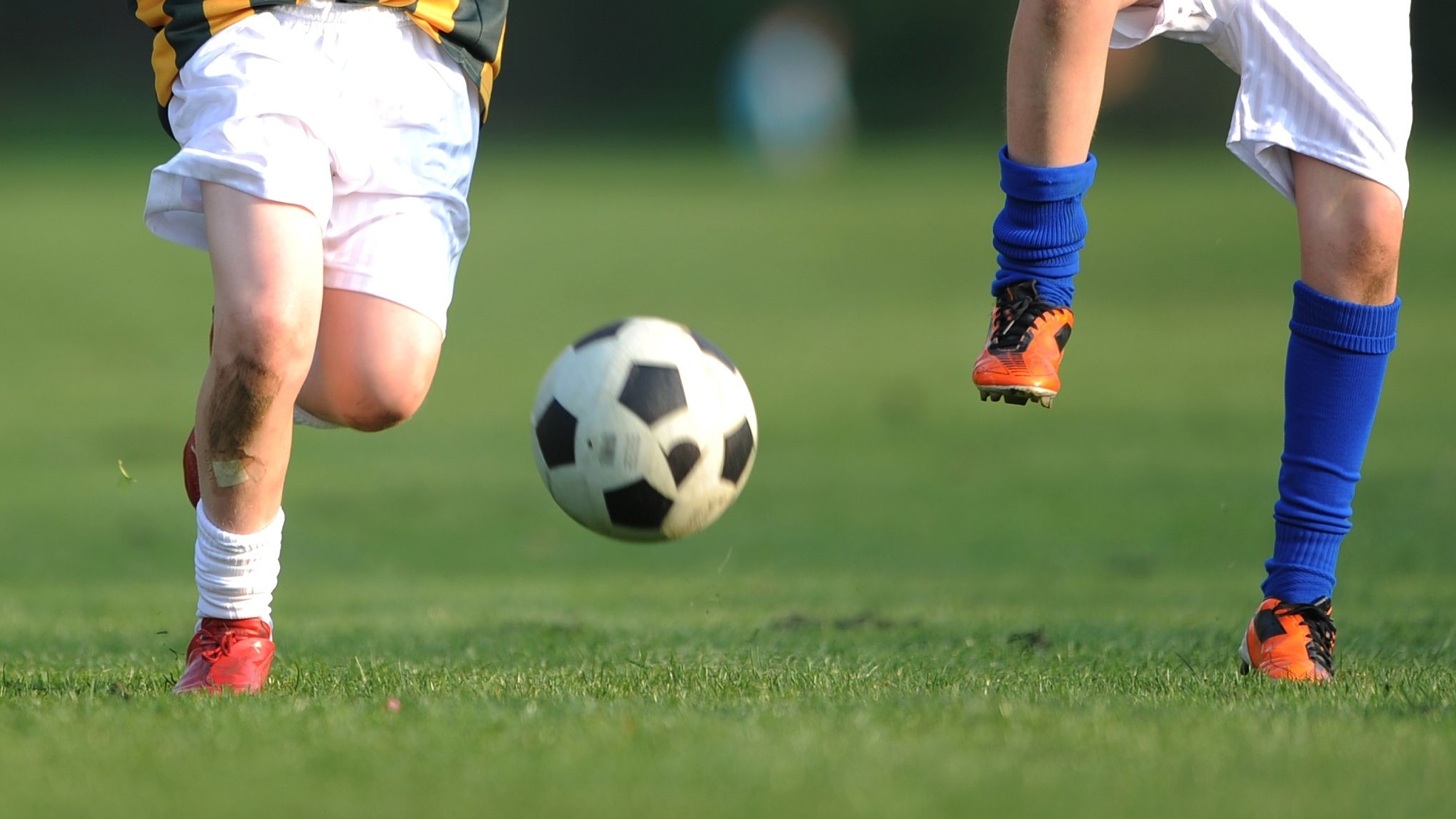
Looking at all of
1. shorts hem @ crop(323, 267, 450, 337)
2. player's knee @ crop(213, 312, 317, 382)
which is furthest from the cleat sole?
player's knee @ crop(213, 312, 317, 382)

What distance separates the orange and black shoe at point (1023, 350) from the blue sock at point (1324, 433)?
56 cm

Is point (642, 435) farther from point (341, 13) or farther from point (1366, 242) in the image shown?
point (1366, 242)

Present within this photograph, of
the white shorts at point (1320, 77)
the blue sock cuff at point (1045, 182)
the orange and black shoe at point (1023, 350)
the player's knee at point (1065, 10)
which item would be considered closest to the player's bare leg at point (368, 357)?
the orange and black shoe at point (1023, 350)

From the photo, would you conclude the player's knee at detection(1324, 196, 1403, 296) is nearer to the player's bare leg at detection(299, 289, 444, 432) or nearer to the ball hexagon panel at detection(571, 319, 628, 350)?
the ball hexagon panel at detection(571, 319, 628, 350)

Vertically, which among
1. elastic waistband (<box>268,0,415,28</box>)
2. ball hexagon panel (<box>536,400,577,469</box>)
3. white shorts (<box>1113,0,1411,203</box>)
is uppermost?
white shorts (<box>1113,0,1411,203</box>)

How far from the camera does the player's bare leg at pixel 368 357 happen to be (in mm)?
4398

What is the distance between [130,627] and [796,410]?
739cm

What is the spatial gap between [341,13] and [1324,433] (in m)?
2.42

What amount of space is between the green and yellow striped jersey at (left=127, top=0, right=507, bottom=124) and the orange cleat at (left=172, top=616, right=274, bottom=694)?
119cm

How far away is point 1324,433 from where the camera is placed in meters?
4.27

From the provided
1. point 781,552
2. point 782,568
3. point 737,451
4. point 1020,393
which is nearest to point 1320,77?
point 1020,393

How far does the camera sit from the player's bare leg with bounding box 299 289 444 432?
173 inches

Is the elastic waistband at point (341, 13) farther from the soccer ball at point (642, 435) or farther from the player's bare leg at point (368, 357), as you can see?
the soccer ball at point (642, 435)

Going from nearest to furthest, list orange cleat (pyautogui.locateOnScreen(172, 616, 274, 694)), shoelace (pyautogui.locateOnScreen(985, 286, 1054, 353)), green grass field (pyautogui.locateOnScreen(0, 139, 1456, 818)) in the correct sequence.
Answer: green grass field (pyautogui.locateOnScreen(0, 139, 1456, 818)) < orange cleat (pyautogui.locateOnScreen(172, 616, 274, 694)) < shoelace (pyautogui.locateOnScreen(985, 286, 1054, 353))
